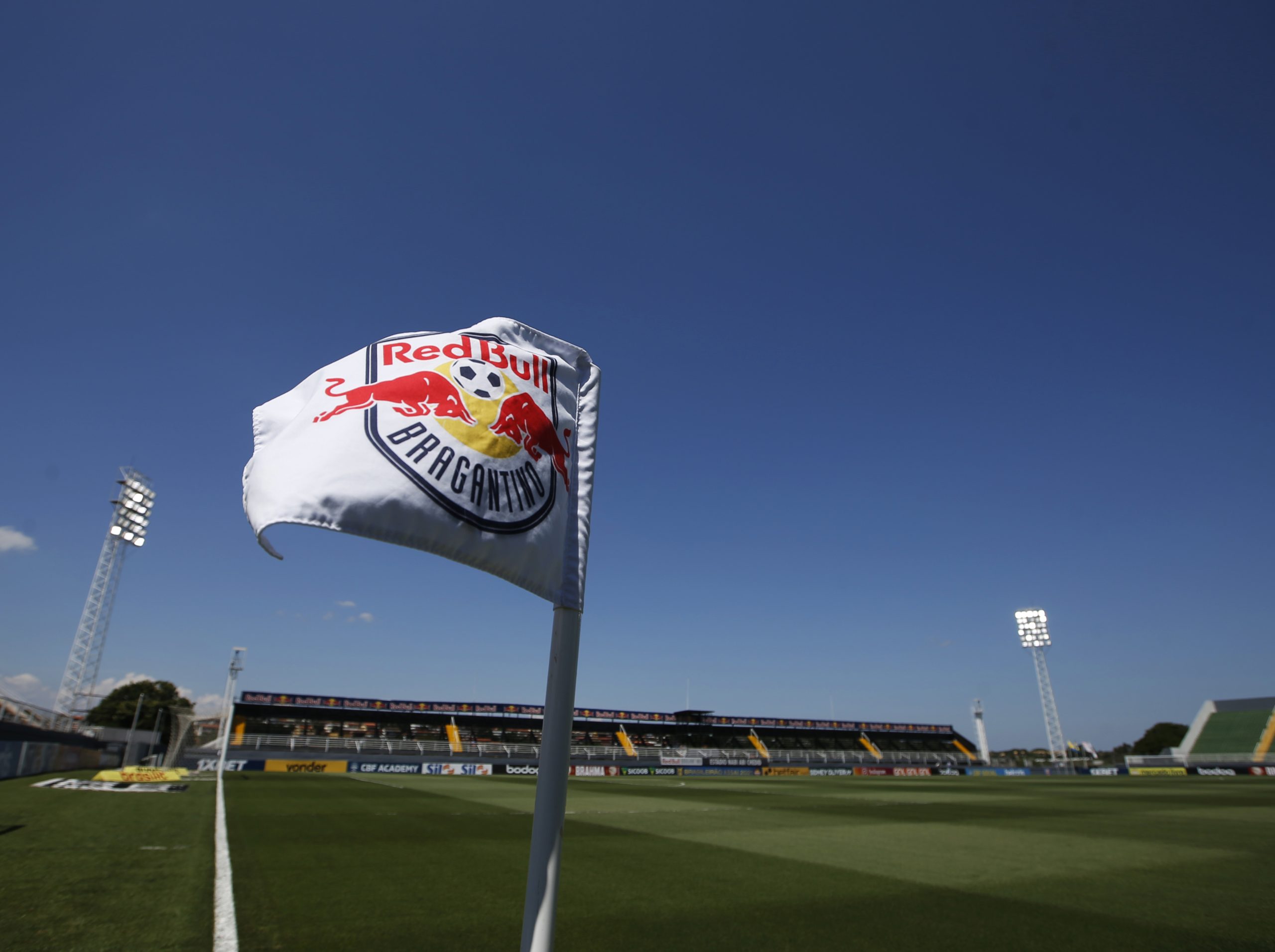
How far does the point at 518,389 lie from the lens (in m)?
2.60

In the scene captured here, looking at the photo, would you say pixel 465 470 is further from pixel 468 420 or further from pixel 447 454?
pixel 468 420

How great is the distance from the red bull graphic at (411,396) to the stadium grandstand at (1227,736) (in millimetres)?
76231

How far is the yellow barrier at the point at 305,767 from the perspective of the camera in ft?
141

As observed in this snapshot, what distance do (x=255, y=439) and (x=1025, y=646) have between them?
84.1 meters

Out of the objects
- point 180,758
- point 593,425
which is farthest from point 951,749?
point 593,425

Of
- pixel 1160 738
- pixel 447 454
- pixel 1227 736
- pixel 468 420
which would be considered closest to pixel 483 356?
pixel 468 420

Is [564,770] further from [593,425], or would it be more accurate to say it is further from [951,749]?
[951,749]

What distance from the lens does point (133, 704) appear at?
7044cm

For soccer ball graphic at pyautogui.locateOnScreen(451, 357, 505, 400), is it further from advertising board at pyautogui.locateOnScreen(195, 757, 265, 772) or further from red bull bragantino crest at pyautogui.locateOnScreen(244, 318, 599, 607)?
advertising board at pyautogui.locateOnScreen(195, 757, 265, 772)

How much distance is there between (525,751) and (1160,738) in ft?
312

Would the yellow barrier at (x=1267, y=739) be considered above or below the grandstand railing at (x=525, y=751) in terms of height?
above

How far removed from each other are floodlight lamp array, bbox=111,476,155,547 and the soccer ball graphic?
56228 millimetres

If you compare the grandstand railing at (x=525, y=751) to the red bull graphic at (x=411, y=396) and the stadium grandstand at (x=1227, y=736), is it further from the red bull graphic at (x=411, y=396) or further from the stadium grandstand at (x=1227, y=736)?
the red bull graphic at (x=411, y=396)

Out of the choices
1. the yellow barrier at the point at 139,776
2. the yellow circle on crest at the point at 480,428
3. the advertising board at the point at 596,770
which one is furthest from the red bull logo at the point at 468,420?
the advertising board at the point at 596,770
